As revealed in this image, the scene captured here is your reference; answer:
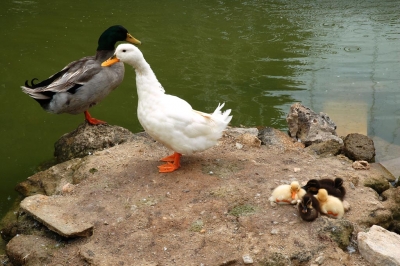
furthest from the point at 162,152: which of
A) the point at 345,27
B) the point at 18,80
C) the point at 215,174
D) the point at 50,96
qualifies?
the point at 345,27

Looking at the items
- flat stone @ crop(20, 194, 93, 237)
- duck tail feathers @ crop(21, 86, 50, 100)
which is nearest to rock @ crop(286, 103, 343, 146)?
duck tail feathers @ crop(21, 86, 50, 100)

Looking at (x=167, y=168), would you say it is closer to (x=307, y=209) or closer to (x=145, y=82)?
(x=145, y=82)

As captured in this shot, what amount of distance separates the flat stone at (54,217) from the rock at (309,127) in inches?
137

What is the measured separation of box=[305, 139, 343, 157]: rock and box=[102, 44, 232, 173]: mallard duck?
1682mm

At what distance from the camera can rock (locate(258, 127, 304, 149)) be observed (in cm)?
683

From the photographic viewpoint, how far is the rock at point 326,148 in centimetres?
675

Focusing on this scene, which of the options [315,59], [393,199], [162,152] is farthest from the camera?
[315,59]

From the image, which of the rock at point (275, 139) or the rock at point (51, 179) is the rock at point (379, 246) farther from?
the rock at point (51, 179)

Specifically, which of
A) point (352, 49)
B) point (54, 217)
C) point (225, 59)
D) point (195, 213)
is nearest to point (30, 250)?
point (54, 217)

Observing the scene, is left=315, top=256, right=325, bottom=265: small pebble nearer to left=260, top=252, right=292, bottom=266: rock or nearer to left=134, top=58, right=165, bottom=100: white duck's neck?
left=260, top=252, right=292, bottom=266: rock

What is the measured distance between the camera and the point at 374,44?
448 inches

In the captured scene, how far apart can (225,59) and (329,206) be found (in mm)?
6212

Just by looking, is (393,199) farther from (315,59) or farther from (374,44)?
(374,44)

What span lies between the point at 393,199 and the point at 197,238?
7.12ft
